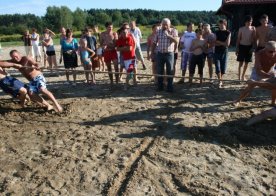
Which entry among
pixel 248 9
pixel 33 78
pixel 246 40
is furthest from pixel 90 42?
pixel 248 9

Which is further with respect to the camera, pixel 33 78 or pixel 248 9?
pixel 248 9

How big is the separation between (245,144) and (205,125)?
882mm

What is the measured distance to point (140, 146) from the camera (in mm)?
5125

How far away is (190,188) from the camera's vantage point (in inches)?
155

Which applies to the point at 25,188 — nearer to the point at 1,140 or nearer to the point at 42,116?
the point at 1,140

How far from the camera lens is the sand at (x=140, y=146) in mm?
4057

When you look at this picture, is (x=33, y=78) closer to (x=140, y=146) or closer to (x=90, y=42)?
(x=140, y=146)

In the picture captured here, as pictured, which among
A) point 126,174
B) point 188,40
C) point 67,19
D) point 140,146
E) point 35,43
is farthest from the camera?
point 67,19

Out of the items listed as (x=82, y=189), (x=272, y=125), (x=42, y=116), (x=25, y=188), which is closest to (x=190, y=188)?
(x=82, y=189)

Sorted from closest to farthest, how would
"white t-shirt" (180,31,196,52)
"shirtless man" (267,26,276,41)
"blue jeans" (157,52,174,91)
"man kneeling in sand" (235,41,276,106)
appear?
"man kneeling in sand" (235,41,276,106) → "shirtless man" (267,26,276,41) → "blue jeans" (157,52,174,91) → "white t-shirt" (180,31,196,52)

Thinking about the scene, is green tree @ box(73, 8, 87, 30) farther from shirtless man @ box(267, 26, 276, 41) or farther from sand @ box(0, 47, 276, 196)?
shirtless man @ box(267, 26, 276, 41)

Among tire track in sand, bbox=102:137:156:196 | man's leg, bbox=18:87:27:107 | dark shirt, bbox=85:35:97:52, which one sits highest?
dark shirt, bbox=85:35:97:52

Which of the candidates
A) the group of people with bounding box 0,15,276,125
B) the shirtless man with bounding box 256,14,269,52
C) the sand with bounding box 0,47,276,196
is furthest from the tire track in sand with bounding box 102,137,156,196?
the shirtless man with bounding box 256,14,269,52

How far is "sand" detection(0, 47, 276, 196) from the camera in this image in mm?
4057
